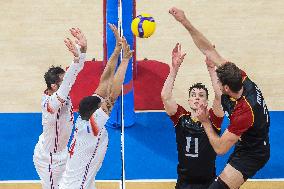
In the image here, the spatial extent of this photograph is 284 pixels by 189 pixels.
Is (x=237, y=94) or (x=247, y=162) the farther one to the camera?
(x=247, y=162)

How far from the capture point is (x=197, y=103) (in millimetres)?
7234

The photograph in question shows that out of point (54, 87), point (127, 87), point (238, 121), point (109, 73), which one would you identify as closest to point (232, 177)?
point (238, 121)

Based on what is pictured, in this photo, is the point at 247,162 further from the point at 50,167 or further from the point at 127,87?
the point at 127,87

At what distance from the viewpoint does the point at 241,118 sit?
6578 mm

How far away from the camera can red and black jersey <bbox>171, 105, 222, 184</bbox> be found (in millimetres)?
7242

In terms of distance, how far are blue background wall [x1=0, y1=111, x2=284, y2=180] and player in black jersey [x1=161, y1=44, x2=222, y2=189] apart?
153cm

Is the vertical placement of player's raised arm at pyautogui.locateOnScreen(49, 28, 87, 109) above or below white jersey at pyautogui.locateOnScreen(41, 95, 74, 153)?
above

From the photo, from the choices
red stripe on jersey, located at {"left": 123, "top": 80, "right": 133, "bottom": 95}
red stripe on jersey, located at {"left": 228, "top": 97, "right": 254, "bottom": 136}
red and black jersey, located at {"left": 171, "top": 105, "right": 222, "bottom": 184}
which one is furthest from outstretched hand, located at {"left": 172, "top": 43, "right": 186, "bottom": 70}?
red stripe on jersey, located at {"left": 123, "top": 80, "right": 133, "bottom": 95}

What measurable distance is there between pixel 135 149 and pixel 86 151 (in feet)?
10.3

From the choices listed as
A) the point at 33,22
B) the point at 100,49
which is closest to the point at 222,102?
the point at 100,49

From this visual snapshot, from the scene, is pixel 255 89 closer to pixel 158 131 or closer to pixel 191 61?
pixel 158 131

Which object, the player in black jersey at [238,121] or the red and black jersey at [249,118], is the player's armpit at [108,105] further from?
the red and black jersey at [249,118]

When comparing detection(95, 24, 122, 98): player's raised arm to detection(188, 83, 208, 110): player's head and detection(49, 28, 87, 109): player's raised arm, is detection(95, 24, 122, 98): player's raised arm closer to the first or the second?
detection(49, 28, 87, 109): player's raised arm

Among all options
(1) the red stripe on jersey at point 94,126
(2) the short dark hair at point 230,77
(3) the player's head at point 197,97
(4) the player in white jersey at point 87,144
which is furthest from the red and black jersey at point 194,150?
(1) the red stripe on jersey at point 94,126
